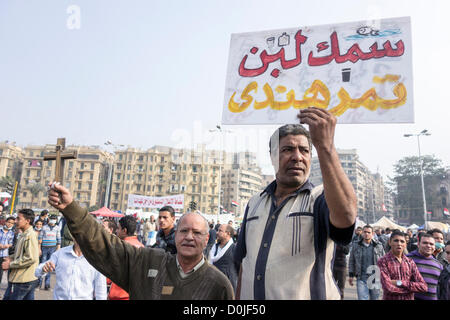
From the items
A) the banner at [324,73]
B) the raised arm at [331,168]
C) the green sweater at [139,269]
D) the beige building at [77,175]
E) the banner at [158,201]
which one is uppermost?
the beige building at [77,175]

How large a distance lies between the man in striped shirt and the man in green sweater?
452 cm

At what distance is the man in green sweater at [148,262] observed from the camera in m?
1.69

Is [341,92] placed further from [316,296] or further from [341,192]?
[316,296]

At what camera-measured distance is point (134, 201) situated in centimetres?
3456

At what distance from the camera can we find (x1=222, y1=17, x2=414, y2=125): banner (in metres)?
2.16

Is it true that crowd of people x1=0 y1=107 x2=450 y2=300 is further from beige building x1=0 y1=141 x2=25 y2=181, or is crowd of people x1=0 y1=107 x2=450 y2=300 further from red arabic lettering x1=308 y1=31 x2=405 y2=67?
beige building x1=0 y1=141 x2=25 y2=181

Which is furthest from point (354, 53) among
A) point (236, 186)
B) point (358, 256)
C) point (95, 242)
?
point (236, 186)

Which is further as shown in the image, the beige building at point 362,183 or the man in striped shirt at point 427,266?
the beige building at point 362,183

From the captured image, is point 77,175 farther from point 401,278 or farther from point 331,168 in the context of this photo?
point 331,168

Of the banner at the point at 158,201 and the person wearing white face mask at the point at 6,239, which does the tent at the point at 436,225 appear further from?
the person wearing white face mask at the point at 6,239

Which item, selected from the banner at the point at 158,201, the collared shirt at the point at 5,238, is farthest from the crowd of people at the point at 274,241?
the banner at the point at 158,201

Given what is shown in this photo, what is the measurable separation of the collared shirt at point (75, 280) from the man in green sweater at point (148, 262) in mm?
2562

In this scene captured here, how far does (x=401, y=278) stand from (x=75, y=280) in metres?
4.84

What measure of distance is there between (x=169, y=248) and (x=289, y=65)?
3421 mm
